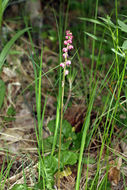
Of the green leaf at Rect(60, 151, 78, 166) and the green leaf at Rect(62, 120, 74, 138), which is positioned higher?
the green leaf at Rect(62, 120, 74, 138)

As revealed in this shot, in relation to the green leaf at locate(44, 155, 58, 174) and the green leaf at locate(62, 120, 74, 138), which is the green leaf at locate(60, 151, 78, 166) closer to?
the green leaf at locate(44, 155, 58, 174)

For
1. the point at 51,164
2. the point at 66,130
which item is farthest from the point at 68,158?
the point at 66,130

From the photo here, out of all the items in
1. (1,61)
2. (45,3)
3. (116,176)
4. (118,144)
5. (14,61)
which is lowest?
(116,176)

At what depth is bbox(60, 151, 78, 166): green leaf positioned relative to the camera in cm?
155

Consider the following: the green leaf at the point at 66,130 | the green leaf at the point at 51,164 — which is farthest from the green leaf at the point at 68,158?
the green leaf at the point at 66,130

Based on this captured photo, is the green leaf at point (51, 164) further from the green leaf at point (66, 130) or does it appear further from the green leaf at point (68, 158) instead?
the green leaf at point (66, 130)

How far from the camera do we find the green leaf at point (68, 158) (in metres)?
1.55

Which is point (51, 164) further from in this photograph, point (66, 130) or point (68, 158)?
point (66, 130)

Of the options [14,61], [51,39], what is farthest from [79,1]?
[14,61]

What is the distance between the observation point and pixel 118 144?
1728 millimetres

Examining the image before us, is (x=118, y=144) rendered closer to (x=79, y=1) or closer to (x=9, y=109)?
(x=9, y=109)

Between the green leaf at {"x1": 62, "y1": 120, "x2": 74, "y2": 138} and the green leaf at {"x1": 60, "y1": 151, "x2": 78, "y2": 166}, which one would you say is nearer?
the green leaf at {"x1": 60, "y1": 151, "x2": 78, "y2": 166}

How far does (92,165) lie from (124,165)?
8.6 inches

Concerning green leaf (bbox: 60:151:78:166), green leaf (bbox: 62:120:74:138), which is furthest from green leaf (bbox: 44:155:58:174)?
green leaf (bbox: 62:120:74:138)
